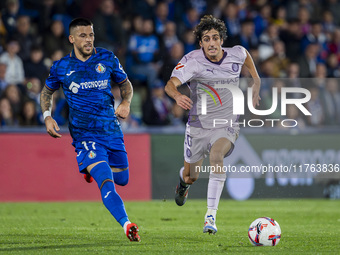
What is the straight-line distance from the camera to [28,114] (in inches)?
536

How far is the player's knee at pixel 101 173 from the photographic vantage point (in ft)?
25.0

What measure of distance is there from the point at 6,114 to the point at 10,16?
2443 mm

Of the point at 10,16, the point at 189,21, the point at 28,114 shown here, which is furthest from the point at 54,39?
the point at 189,21

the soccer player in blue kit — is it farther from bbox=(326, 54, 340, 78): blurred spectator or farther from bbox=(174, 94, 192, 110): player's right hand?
bbox=(326, 54, 340, 78): blurred spectator

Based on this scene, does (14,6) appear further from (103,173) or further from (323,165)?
(103,173)

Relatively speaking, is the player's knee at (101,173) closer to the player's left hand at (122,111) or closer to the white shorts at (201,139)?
the player's left hand at (122,111)

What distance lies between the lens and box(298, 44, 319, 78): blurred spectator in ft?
52.9

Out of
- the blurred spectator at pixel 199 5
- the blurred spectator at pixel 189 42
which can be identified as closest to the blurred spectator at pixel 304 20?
the blurred spectator at pixel 199 5

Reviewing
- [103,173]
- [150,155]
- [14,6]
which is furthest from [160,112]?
[103,173]

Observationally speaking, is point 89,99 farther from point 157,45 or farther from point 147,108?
point 157,45

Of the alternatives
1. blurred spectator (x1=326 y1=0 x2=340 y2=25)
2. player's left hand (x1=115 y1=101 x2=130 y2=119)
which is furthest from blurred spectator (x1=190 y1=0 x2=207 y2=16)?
player's left hand (x1=115 y1=101 x2=130 y2=119)

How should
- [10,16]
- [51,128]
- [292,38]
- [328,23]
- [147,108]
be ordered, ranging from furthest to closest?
[328,23] → [292,38] → [10,16] → [147,108] → [51,128]

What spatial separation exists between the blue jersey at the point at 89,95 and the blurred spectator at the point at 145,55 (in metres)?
6.79

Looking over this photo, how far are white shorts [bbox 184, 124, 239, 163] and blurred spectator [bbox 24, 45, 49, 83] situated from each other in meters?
5.73
